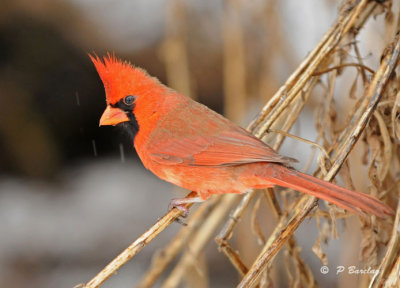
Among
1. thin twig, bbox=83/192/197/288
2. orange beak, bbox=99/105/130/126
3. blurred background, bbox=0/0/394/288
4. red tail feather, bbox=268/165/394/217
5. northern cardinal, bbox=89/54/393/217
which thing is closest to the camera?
red tail feather, bbox=268/165/394/217

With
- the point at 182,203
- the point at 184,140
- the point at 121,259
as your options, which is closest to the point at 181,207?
the point at 182,203

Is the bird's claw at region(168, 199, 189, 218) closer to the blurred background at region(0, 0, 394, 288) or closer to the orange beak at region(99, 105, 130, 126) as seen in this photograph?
the orange beak at region(99, 105, 130, 126)

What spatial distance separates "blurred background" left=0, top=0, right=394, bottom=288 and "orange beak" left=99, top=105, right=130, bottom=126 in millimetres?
1981

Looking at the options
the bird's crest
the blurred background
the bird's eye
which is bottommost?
the blurred background

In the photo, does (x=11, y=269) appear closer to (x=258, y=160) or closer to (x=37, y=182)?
(x=37, y=182)

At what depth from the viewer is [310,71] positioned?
186 centimetres

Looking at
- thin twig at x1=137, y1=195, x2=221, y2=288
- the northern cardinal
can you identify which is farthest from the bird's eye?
thin twig at x1=137, y1=195, x2=221, y2=288

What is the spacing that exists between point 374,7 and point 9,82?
10.8 feet

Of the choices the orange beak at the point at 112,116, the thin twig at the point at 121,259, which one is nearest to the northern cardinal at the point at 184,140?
the orange beak at the point at 112,116

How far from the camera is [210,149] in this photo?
2.02 m

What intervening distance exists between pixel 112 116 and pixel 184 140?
295mm

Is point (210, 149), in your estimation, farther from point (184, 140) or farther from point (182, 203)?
point (182, 203)

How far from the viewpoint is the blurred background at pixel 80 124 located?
4.08m

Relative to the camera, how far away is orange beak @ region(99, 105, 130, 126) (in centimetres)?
200
